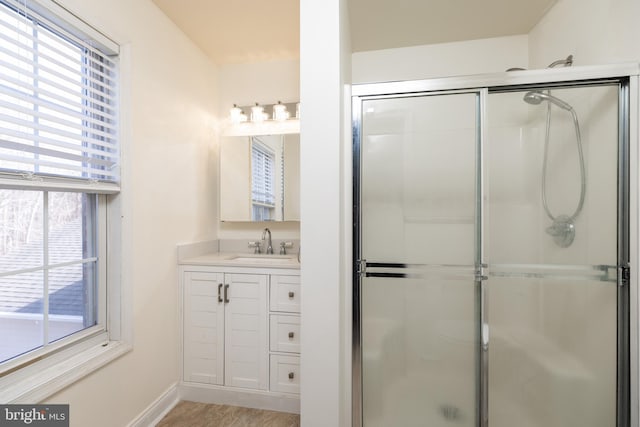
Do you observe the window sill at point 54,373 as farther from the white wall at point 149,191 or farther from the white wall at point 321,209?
the white wall at point 321,209

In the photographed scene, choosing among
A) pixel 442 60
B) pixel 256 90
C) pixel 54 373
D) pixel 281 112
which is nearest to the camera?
pixel 54 373

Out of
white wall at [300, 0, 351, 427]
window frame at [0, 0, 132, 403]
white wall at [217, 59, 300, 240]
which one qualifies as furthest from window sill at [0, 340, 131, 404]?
white wall at [217, 59, 300, 240]

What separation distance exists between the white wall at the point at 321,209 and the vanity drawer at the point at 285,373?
0.59 metres

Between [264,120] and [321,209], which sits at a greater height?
[264,120]

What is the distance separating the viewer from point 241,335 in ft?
6.24

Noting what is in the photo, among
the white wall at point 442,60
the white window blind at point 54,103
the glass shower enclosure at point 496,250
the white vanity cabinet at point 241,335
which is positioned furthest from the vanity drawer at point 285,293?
the white wall at point 442,60

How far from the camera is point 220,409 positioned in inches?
73.8

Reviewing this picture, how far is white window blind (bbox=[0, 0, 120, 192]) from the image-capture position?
1128mm

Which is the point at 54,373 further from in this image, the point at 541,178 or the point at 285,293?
the point at 541,178

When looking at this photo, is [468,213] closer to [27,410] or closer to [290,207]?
[290,207]

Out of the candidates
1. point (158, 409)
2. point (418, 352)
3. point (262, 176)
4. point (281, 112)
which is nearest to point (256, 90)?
point (281, 112)

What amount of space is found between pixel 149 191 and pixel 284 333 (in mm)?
1204

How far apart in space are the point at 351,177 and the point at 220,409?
5.56 feet

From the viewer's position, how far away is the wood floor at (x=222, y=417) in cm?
175
